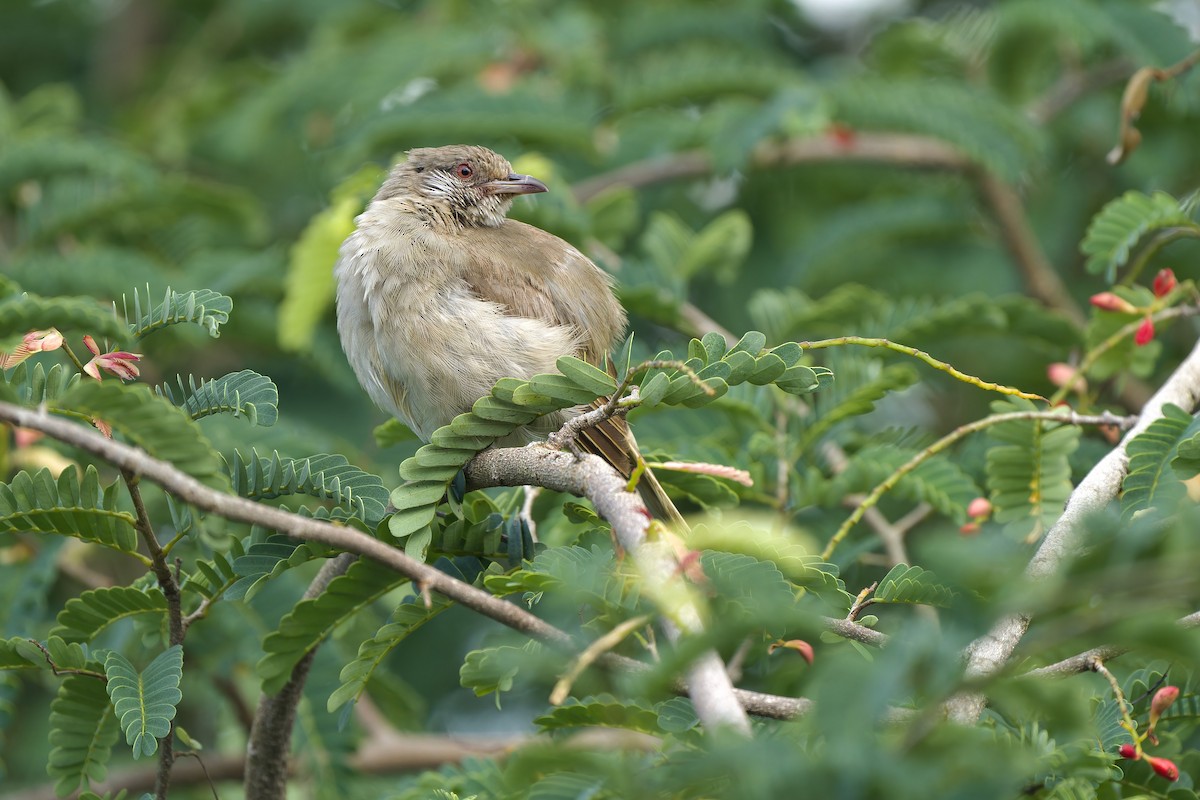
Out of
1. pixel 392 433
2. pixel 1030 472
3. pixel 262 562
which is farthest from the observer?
pixel 392 433

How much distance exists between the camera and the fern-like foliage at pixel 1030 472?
2.91 meters

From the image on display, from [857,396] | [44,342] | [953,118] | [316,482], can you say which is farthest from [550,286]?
[953,118]

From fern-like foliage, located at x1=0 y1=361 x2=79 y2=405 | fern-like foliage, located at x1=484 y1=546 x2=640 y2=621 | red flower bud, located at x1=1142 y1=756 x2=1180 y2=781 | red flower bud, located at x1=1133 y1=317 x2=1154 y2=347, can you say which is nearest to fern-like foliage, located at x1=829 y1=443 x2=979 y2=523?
red flower bud, located at x1=1133 y1=317 x2=1154 y2=347

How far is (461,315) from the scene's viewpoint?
3346 millimetres

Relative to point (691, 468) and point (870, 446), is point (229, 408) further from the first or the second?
point (870, 446)

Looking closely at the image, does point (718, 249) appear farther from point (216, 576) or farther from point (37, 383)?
point (37, 383)

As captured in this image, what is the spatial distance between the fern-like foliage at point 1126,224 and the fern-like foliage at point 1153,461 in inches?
36.1

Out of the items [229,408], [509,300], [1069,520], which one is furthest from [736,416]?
[229,408]

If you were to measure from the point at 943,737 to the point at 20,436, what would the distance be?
3164 mm

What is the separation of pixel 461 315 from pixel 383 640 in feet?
4.11

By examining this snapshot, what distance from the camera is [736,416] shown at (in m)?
3.72

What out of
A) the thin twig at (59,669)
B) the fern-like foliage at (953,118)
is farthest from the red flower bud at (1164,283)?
the thin twig at (59,669)

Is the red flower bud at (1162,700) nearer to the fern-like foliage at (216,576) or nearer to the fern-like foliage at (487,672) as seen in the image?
the fern-like foliage at (487,672)

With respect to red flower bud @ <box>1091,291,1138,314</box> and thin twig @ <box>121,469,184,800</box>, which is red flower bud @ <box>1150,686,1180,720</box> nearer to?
red flower bud @ <box>1091,291,1138,314</box>
